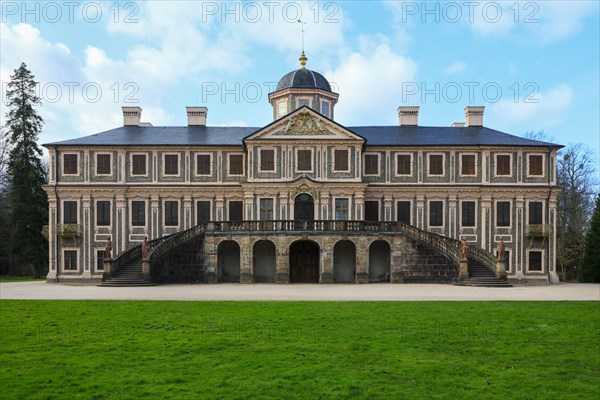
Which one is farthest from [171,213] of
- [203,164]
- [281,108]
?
[281,108]

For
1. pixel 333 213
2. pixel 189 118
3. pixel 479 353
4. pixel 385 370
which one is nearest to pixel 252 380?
pixel 385 370

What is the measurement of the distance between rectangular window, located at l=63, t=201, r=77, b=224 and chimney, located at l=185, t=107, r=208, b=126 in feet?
39.6

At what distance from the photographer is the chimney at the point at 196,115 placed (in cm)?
5272

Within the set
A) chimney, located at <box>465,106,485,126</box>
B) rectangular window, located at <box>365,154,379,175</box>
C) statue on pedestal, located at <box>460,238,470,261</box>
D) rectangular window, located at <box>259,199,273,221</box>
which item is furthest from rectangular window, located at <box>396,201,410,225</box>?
chimney, located at <box>465,106,485,126</box>

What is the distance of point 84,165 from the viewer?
46625 millimetres

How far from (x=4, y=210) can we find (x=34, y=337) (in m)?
52.5

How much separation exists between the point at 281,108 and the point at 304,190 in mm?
11827

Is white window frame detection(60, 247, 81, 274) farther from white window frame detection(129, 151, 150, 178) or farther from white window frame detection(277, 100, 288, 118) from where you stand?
white window frame detection(277, 100, 288, 118)

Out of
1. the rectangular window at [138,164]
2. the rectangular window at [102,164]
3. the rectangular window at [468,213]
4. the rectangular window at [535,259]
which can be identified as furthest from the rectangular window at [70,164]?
the rectangular window at [535,259]

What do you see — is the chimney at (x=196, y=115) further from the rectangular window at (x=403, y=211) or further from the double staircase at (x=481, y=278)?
the double staircase at (x=481, y=278)

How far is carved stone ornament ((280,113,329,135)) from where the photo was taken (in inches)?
1800

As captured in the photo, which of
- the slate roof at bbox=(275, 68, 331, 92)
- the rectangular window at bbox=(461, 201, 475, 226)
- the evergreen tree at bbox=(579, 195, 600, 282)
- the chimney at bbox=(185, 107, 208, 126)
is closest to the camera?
the rectangular window at bbox=(461, 201, 475, 226)

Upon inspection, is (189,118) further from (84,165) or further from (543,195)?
(543,195)

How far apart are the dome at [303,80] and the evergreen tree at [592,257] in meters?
24.2
